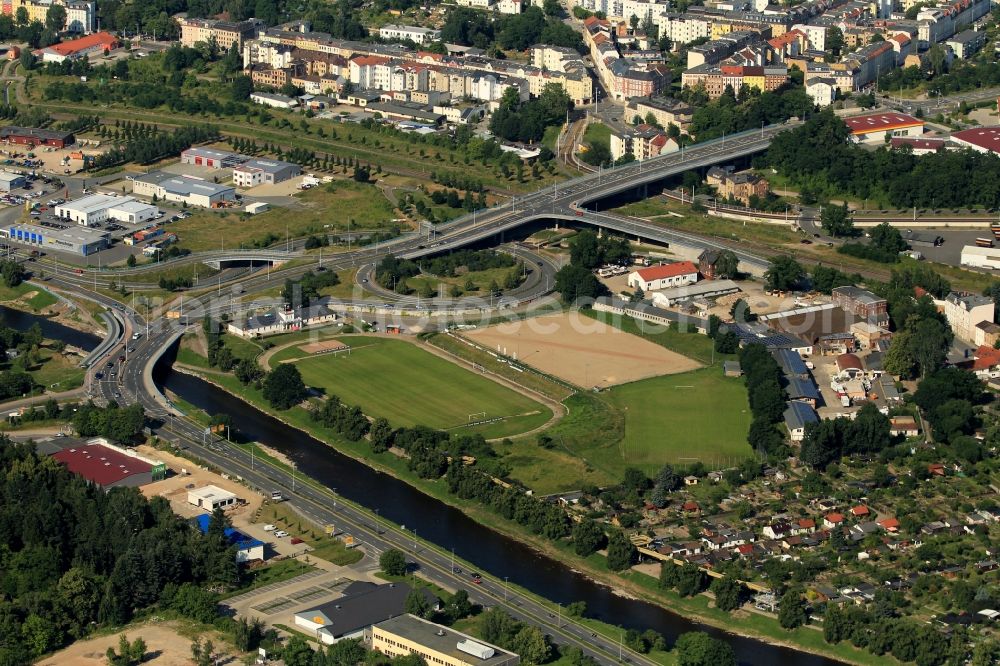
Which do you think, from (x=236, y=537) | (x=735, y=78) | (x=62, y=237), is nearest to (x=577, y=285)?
(x=62, y=237)

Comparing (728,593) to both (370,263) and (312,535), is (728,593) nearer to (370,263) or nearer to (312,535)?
(312,535)

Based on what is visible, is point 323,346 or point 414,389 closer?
point 414,389

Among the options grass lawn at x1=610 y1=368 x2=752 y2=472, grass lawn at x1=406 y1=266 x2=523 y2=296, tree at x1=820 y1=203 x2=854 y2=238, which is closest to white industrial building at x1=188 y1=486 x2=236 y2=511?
grass lawn at x1=610 y1=368 x2=752 y2=472

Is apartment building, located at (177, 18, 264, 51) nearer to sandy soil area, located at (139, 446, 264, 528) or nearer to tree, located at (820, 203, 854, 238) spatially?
tree, located at (820, 203, 854, 238)

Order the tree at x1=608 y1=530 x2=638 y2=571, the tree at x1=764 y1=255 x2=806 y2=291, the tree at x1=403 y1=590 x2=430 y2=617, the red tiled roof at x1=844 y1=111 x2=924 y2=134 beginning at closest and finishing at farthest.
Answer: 1. the tree at x1=403 y1=590 x2=430 y2=617
2. the tree at x1=608 y1=530 x2=638 y2=571
3. the tree at x1=764 y1=255 x2=806 y2=291
4. the red tiled roof at x1=844 y1=111 x2=924 y2=134

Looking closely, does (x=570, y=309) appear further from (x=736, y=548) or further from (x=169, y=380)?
(x=736, y=548)

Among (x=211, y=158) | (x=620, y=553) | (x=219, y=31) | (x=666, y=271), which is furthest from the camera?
(x=219, y=31)

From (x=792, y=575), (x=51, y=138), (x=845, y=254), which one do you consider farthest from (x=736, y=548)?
(x=51, y=138)

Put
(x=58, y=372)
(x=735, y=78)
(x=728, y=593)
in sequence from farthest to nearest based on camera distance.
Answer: (x=735, y=78) < (x=58, y=372) < (x=728, y=593)
